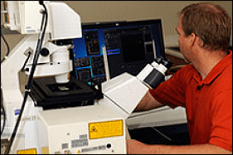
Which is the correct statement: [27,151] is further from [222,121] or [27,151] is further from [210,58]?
[210,58]

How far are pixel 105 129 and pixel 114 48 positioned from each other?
111 cm

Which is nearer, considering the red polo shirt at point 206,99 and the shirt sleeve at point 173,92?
the red polo shirt at point 206,99

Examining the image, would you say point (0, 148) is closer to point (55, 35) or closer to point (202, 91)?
point (55, 35)

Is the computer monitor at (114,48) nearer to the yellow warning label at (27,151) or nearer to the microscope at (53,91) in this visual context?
the microscope at (53,91)

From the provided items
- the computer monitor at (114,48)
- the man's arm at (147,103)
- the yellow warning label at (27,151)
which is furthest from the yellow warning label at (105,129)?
the computer monitor at (114,48)

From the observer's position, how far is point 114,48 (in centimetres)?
227

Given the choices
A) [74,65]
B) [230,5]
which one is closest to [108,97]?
[74,65]

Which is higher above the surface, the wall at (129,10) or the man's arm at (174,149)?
the wall at (129,10)

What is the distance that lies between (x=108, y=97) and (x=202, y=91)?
479 millimetres

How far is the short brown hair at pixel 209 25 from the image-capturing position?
1617 mm

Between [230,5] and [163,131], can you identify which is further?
[230,5]

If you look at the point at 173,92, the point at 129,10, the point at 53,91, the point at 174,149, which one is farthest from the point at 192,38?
the point at 129,10

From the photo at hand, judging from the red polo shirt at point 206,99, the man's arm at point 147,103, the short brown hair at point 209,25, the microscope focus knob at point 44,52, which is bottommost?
the man's arm at point 147,103

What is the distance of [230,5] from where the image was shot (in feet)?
14.3
